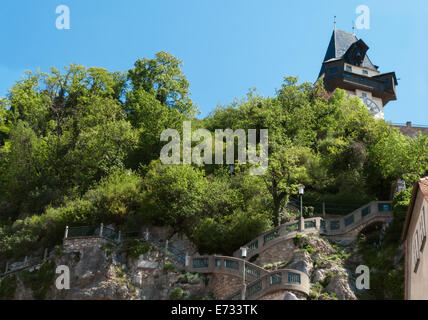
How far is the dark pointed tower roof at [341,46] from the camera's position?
6725 centimetres

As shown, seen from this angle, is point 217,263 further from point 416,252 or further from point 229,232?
point 416,252

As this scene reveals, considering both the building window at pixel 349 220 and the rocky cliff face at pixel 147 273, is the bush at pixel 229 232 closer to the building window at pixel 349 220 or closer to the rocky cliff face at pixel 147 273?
the rocky cliff face at pixel 147 273

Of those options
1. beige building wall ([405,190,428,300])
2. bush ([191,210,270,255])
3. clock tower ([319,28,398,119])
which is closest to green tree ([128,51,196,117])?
clock tower ([319,28,398,119])

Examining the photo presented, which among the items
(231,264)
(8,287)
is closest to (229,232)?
(231,264)

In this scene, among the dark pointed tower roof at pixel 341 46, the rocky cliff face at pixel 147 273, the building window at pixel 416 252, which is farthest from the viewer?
the dark pointed tower roof at pixel 341 46

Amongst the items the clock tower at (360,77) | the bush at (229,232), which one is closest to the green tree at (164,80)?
the clock tower at (360,77)

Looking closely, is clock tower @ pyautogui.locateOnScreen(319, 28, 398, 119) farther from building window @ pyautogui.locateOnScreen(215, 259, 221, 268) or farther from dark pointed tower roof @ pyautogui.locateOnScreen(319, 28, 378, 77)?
building window @ pyautogui.locateOnScreen(215, 259, 221, 268)

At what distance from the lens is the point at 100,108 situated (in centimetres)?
5312

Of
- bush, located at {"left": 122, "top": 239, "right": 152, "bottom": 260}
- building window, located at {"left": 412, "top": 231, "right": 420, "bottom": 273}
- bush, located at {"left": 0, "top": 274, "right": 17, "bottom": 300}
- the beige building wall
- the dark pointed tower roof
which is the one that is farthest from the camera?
the dark pointed tower roof

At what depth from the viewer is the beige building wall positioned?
834 inches

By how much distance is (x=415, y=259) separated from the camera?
2375 cm

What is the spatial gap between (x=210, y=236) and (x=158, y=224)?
440 centimetres
